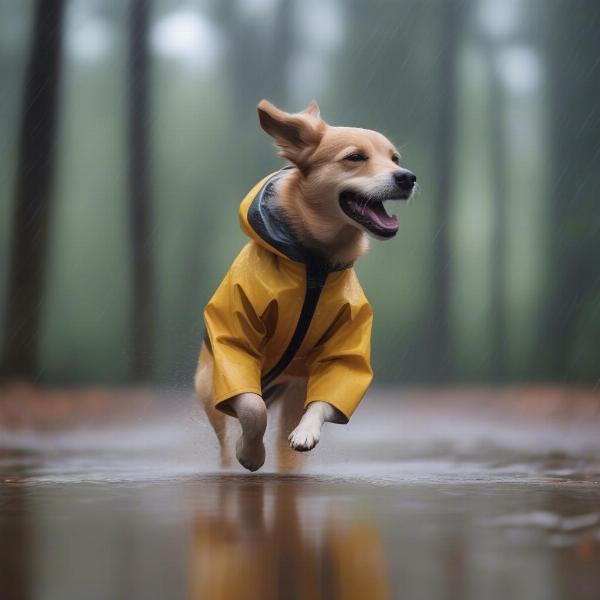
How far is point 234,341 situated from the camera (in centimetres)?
589

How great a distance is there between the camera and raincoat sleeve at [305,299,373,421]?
19.3ft

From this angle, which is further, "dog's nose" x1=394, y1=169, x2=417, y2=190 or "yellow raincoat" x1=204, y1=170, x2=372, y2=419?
"yellow raincoat" x1=204, y1=170, x2=372, y2=419

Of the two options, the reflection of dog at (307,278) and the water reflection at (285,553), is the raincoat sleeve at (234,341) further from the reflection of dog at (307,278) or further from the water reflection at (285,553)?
the water reflection at (285,553)

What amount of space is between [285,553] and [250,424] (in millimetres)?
2127

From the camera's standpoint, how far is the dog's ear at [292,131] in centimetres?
601

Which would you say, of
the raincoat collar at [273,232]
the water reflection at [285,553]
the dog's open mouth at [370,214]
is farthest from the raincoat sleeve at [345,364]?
the water reflection at [285,553]

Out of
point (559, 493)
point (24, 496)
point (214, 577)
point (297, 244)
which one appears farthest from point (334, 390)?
point (214, 577)

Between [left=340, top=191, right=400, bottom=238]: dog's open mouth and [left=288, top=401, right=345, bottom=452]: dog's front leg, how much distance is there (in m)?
1.01

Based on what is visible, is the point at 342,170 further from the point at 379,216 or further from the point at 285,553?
the point at 285,553

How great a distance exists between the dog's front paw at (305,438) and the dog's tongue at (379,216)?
119 centimetres

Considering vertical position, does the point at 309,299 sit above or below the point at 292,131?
below

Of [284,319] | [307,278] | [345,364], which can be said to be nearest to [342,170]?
[307,278]

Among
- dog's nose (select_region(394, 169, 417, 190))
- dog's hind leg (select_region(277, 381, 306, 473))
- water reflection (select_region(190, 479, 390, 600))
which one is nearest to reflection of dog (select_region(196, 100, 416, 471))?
dog's nose (select_region(394, 169, 417, 190))

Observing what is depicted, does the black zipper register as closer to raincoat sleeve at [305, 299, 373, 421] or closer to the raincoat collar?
the raincoat collar
